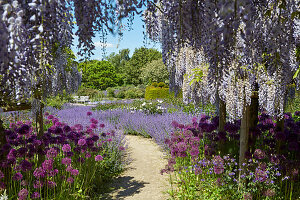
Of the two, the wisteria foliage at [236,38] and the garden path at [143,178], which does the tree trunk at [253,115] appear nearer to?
the wisteria foliage at [236,38]

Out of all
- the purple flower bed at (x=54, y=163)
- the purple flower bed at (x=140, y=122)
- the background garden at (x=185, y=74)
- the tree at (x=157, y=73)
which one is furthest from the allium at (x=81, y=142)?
the tree at (x=157, y=73)

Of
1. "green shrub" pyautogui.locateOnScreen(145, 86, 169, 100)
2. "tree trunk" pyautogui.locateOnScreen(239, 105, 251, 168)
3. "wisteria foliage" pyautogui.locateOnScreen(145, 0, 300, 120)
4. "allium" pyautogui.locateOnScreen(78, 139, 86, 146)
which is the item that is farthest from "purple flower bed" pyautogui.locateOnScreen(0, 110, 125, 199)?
"green shrub" pyautogui.locateOnScreen(145, 86, 169, 100)

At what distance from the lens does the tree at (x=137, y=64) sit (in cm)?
3844

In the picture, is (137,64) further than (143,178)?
Yes

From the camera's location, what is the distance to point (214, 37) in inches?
63.7

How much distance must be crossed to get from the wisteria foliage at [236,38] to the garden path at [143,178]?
1911 millimetres

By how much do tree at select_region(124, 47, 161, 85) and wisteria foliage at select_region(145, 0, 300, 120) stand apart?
35.5 m

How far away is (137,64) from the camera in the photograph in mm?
40094

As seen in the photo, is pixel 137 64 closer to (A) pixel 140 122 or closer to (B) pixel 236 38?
(A) pixel 140 122

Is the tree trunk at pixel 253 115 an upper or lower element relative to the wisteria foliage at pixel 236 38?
lower

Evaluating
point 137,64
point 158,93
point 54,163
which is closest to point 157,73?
point 158,93

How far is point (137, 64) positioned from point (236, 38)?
38880 millimetres

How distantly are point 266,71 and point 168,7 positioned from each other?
1.52 metres

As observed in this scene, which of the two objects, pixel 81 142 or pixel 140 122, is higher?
pixel 81 142
